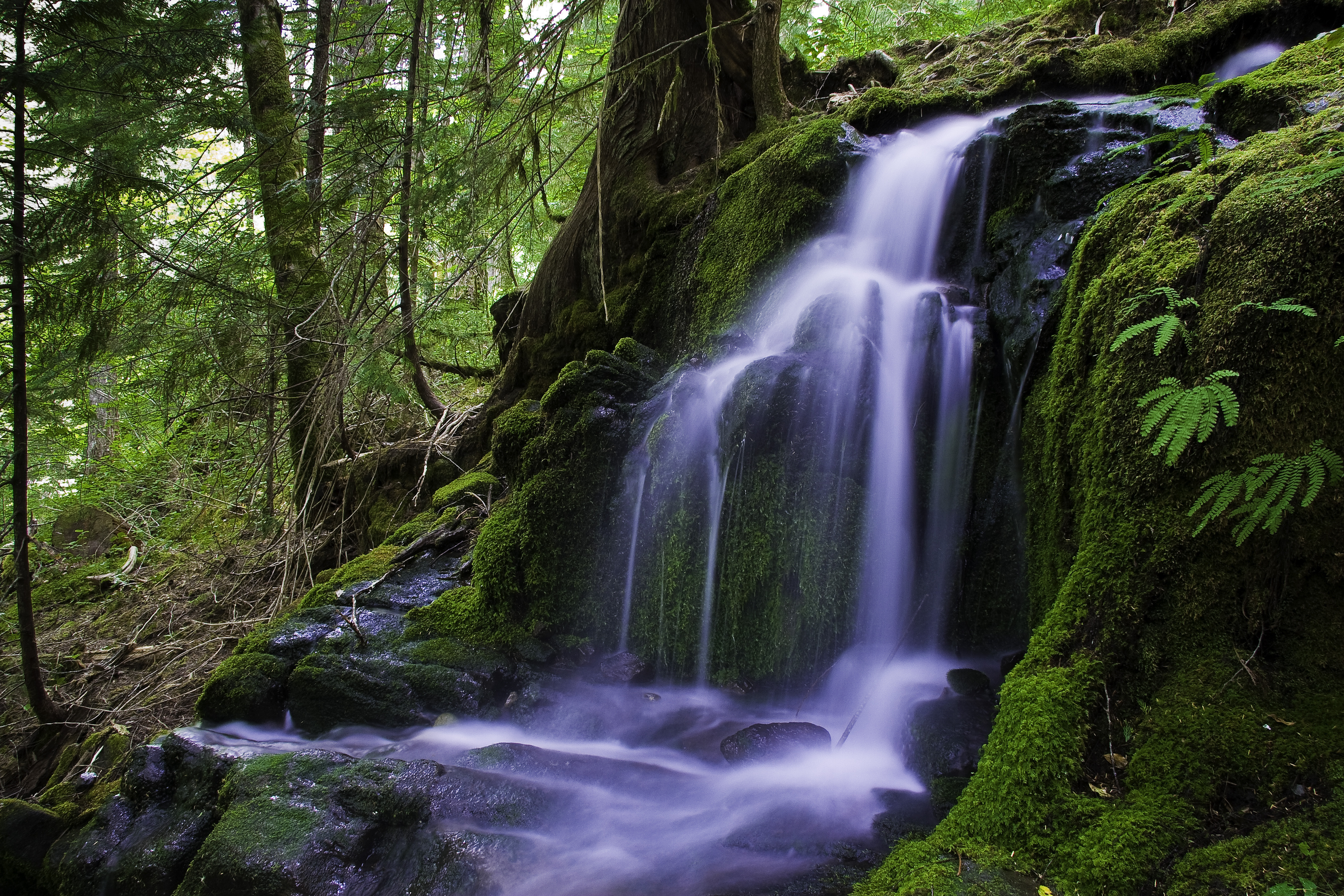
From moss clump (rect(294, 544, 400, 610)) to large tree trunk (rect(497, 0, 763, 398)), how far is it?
1943 mm

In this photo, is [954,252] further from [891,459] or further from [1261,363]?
[1261,363]

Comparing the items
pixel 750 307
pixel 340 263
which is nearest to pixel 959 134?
pixel 750 307

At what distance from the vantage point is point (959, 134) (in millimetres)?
5055

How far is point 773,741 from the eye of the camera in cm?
325

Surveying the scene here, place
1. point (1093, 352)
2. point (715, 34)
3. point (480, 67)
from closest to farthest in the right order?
point (1093, 352) → point (480, 67) → point (715, 34)

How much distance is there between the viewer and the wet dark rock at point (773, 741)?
3207 mm

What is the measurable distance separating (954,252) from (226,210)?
22.9ft

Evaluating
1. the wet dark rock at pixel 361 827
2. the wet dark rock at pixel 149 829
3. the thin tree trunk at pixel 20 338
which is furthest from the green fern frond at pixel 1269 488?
the thin tree trunk at pixel 20 338

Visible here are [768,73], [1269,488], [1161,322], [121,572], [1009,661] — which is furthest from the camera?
[121,572]

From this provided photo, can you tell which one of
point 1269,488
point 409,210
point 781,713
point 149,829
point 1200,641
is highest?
point 409,210

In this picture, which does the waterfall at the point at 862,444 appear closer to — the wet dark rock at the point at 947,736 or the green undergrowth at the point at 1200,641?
the wet dark rock at the point at 947,736

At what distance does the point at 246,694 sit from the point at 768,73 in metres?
6.54

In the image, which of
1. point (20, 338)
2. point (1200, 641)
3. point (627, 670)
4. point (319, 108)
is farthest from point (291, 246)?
point (1200, 641)

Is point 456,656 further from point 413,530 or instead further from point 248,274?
point 248,274
